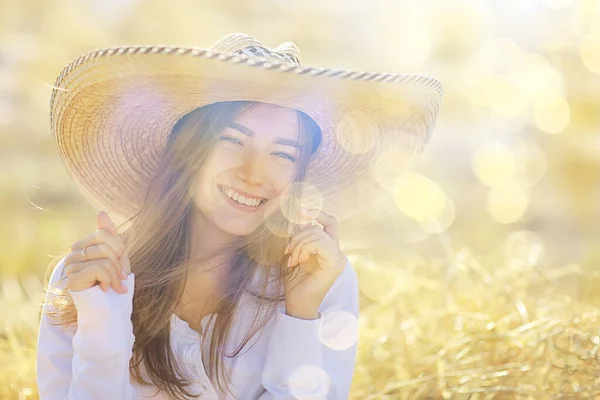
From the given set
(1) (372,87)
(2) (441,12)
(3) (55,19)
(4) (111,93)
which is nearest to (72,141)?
(4) (111,93)

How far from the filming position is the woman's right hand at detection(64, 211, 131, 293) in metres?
1.59

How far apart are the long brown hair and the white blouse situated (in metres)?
0.03

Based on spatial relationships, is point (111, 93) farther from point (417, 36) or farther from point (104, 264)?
point (417, 36)

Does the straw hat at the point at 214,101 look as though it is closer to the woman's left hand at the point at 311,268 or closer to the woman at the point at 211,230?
the woman at the point at 211,230

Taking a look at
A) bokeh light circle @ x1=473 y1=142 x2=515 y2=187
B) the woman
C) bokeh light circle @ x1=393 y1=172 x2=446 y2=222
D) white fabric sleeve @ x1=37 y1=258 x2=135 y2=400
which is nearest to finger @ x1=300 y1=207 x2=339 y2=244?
the woman

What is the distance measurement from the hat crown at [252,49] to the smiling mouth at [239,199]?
0.36 m

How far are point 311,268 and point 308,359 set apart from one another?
23 cm

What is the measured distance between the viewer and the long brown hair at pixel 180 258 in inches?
73.5

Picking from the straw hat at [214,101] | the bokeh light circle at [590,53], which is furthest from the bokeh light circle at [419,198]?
the straw hat at [214,101]

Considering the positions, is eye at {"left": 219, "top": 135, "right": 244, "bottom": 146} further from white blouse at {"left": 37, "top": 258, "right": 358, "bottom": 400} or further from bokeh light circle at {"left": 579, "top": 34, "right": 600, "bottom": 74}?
bokeh light circle at {"left": 579, "top": 34, "right": 600, "bottom": 74}

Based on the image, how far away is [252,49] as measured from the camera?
6.19 feet

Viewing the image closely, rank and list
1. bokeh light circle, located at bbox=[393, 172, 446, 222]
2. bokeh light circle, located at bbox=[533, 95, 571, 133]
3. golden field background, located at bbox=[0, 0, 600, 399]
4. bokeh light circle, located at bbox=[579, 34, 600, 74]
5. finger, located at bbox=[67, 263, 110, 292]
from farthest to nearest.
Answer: bokeh light circle, located at bbox=[533, 95, 571, 133] → bokeh light circle, located at bbox=[579, 34, 600, 74] → bokeh light circle, located at bbox=[393, 172, 446, 222] → golden field background, located at bbox=[0, 0, 600, 399] → finger, located at bbox=[67, 263, 110, 292]

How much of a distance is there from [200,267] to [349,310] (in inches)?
17.1

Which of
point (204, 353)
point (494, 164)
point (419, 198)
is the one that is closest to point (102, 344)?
point (204, 353)
